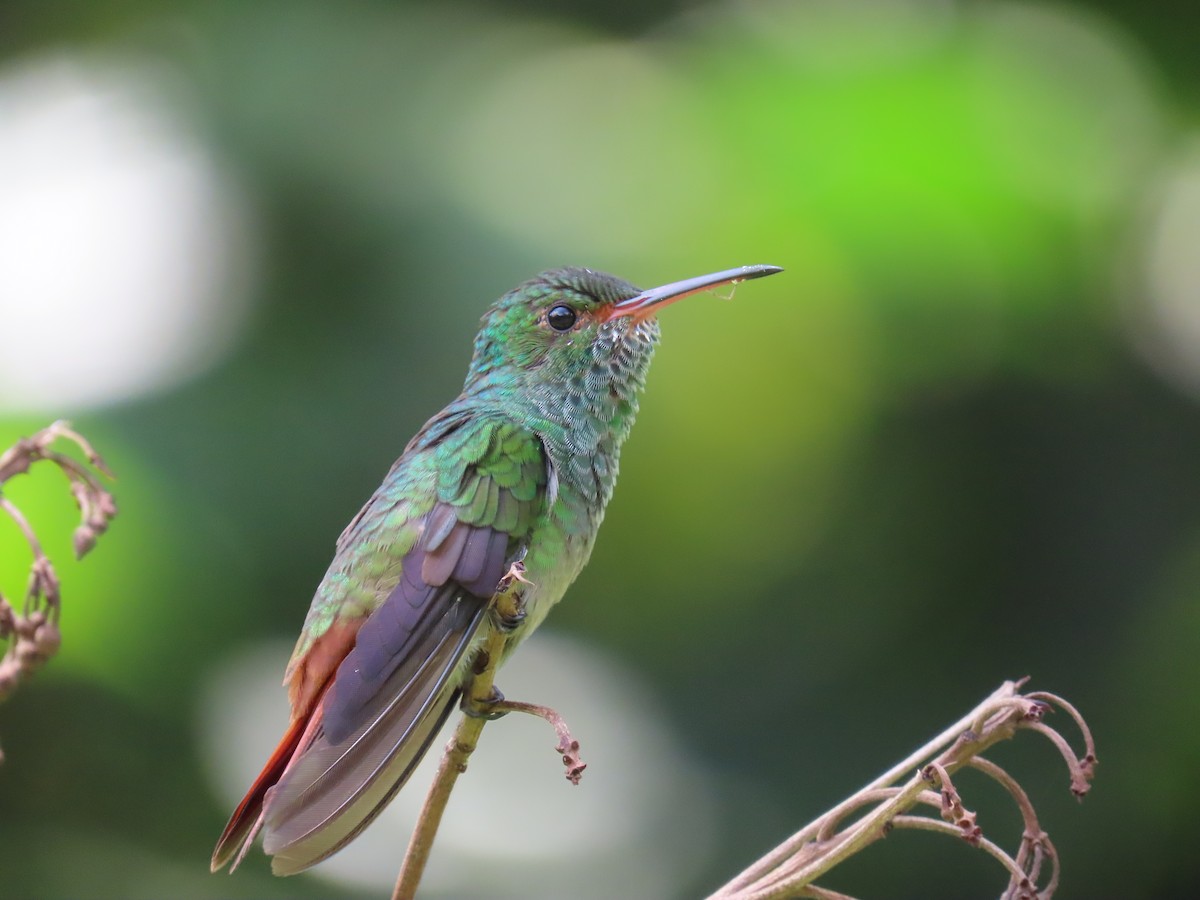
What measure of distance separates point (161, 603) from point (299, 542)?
0.45 m

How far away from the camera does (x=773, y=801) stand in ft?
12.6

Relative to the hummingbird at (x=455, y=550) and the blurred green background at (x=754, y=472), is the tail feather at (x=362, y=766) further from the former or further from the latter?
the blurred green background at (x=754, y=472)

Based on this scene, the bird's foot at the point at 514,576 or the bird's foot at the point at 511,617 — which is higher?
the bird's foot at the point at 514,576

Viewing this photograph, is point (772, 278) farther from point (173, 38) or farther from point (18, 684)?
point (18, 684)

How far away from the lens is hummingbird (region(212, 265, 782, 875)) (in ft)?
6.77

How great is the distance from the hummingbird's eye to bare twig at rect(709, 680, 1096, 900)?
5.48 ft

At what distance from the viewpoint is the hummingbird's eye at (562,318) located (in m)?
2.96

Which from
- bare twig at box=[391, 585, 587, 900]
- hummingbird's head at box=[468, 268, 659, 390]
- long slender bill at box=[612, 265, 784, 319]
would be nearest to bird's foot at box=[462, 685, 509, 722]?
bare twig at box=[391, 585, 587, 900]

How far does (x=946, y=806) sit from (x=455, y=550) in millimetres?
1226

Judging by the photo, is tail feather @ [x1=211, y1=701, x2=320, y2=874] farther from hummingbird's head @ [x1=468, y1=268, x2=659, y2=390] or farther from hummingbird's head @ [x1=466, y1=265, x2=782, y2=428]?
hummingbird's head @ [x1=468, y1=268, x2=659, y2=390]

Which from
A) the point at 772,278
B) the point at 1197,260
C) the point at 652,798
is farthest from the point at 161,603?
the point at 1197,260

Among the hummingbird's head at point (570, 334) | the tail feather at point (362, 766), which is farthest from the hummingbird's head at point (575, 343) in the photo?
the tail feather at point (362, 766)

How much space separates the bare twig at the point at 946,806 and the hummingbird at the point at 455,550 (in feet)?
2.08

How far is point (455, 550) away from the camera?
238 centimetres
